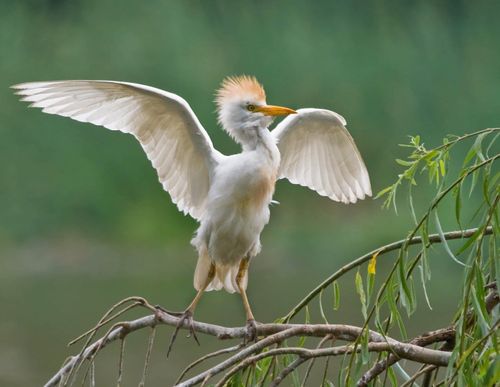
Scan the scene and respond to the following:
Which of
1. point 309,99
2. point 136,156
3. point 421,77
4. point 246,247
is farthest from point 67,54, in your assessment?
point 246,247

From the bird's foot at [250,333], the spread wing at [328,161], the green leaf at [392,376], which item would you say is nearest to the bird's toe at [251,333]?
the bird's foot at [250,333]

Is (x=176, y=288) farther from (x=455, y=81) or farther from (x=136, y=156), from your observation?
(x=455, y=81)

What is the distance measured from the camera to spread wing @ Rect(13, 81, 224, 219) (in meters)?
2.14

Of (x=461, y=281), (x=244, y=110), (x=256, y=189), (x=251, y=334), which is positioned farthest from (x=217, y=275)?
(x=461, y=281)

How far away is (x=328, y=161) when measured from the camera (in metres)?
2.48

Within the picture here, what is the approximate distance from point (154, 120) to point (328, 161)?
1.35ft

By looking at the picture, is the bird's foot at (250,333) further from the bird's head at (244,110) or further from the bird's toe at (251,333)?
the bird's head at (244,110)

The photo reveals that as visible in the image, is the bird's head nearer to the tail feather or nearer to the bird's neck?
the bird's neck

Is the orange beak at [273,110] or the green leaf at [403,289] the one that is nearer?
the green leaf at [403,289]

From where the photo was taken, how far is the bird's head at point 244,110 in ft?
7.45

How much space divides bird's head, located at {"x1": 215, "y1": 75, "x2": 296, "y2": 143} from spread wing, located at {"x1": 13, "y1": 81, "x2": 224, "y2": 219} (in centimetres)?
7

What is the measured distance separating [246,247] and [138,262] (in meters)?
4.44

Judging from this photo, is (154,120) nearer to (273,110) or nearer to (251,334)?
(273,110)

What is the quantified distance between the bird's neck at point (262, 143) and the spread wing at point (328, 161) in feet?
0.53
